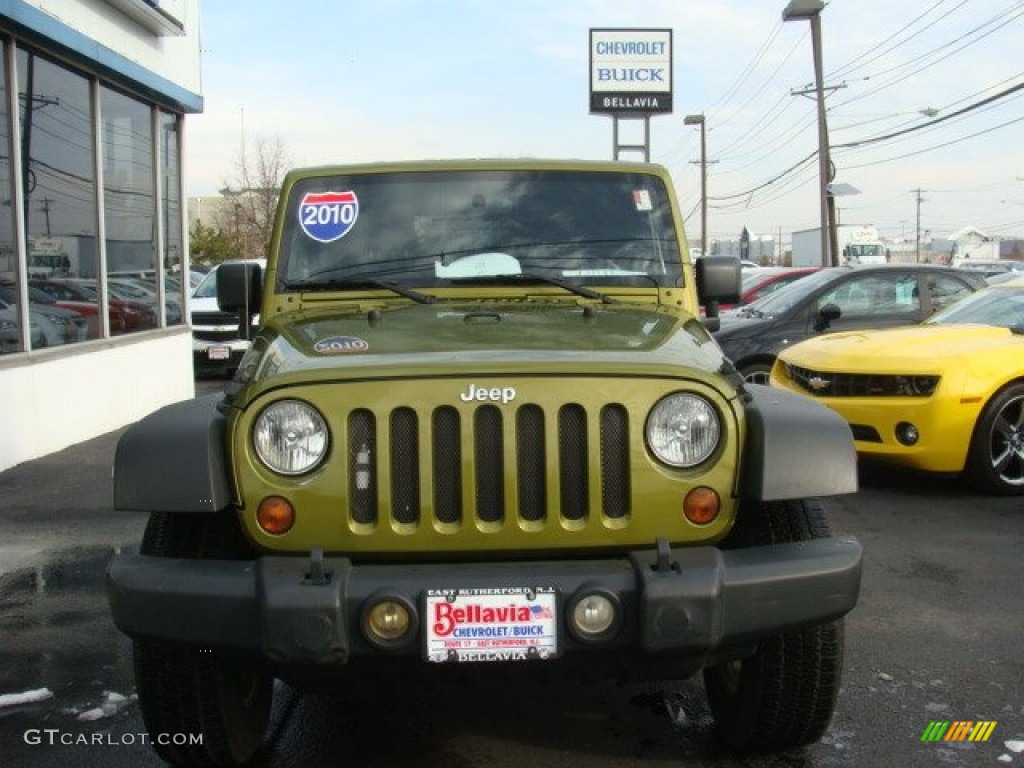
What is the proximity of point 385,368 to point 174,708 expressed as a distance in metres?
1.14

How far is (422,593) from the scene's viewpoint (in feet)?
8.63

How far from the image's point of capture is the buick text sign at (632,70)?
85.7ft

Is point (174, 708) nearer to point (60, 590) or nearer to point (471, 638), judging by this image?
point (471, 638)

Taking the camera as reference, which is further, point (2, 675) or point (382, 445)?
point (2, 675)

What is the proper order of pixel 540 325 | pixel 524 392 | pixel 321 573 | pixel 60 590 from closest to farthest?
pixel 321 573, pixel 524 392, pixel 540 325, pixel 60 590

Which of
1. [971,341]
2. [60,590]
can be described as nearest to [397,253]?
[60,590]

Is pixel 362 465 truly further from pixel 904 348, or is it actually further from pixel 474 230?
pixel 904 348

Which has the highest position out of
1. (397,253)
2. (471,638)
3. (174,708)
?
(397,253)

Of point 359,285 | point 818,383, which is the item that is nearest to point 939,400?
point 818,383

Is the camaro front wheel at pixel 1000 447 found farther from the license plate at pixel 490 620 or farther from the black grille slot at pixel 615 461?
the license plate at pixel 490 620

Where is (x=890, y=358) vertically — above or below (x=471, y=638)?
above

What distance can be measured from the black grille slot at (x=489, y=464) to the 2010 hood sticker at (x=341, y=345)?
0.49 m

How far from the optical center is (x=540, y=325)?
136 inches

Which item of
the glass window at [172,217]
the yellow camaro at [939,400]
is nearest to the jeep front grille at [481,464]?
the yellow camaro at [939,400]
